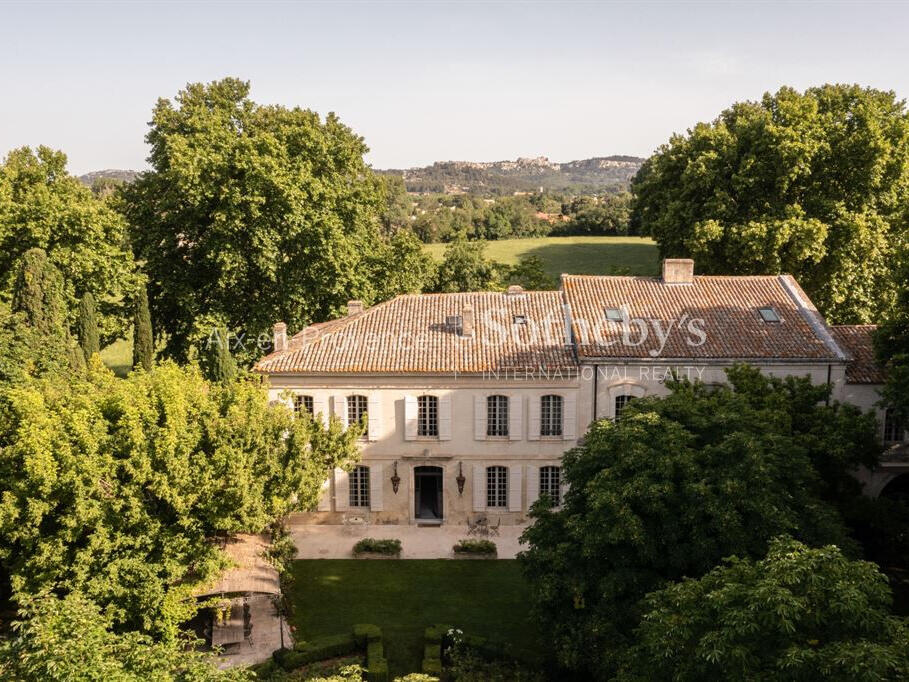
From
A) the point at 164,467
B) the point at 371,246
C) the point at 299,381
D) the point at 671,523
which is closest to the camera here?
the point at 671,523

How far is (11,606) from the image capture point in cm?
2428

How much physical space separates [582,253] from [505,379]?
193 ft

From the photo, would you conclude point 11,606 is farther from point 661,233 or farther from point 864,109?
point 864,109

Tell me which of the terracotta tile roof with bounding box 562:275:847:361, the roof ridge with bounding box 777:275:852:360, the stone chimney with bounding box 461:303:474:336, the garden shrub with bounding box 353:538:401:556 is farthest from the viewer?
the stone chimney with bounding box 461:303:474:336

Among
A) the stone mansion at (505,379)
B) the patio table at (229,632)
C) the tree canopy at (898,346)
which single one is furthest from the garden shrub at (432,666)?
the tree canopy at (898,346)

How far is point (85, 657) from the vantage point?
13.1m

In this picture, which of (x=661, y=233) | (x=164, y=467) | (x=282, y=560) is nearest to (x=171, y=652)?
(x=164, y=467)

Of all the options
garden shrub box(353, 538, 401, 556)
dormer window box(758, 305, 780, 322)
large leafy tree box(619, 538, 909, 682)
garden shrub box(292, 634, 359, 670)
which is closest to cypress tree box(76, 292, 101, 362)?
garden shrub box(353, 538, 401, 556)

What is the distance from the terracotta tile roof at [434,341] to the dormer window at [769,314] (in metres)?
8.23

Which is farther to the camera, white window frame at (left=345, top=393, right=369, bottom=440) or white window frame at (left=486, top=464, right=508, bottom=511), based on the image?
white window frame at (left=486, top=464, right=508, bottom=511)

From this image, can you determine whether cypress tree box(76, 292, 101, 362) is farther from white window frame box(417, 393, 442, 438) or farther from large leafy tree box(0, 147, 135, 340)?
white window frame box(417, 393, 442, 438)

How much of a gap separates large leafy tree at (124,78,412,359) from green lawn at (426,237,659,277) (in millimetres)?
38461

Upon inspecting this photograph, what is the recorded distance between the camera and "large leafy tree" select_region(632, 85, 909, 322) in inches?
1538

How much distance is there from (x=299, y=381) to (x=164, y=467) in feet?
31.3
